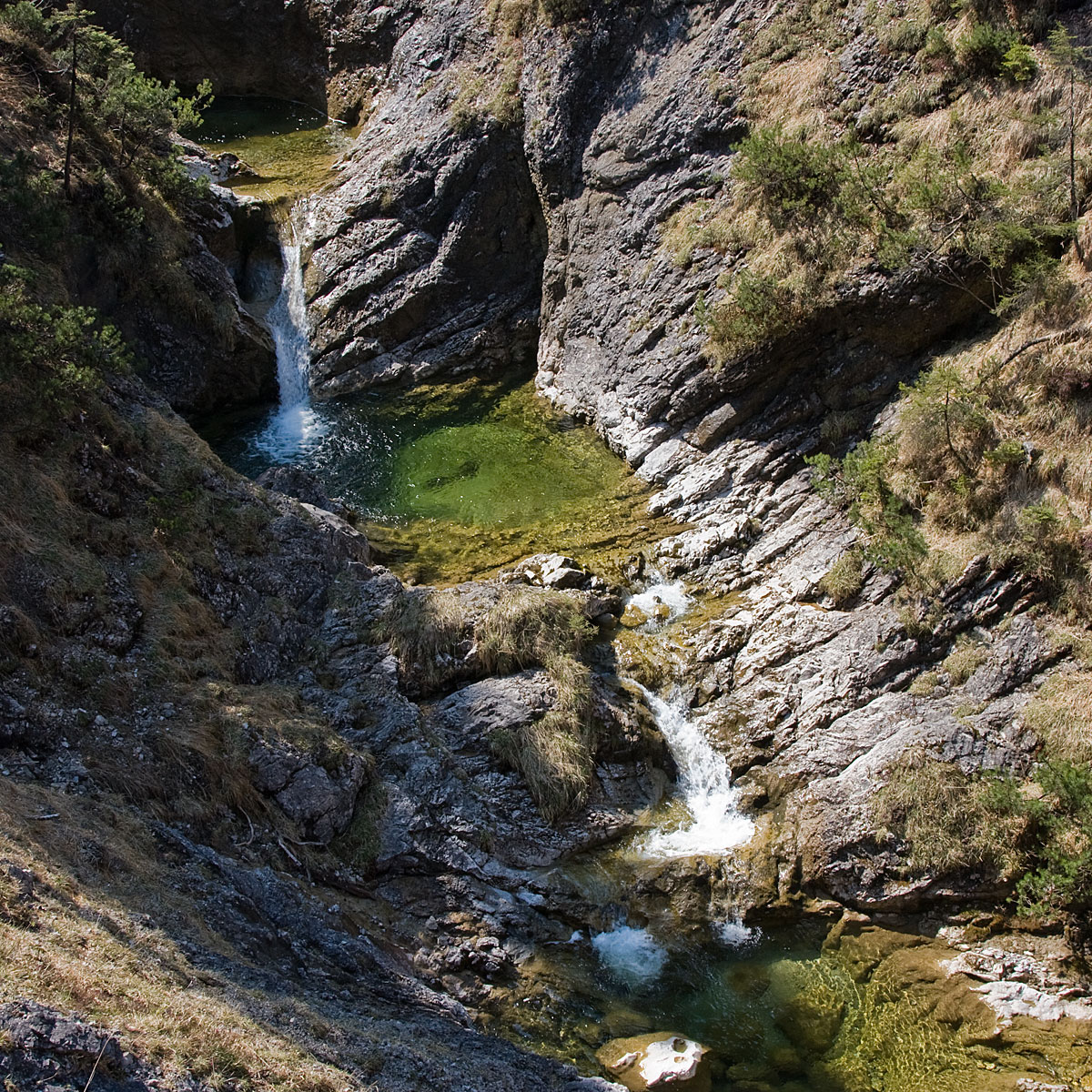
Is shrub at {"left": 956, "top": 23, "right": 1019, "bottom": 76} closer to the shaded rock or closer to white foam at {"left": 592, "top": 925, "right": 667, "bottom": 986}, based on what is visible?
white foam at {"left": 592, "top": 925, "right": 667, "bottom": 986}

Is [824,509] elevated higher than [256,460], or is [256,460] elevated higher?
[256,460]

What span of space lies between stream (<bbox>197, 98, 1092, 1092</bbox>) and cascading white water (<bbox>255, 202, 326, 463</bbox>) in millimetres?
2003

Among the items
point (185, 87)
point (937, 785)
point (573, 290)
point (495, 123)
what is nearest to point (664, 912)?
point (937, 785)

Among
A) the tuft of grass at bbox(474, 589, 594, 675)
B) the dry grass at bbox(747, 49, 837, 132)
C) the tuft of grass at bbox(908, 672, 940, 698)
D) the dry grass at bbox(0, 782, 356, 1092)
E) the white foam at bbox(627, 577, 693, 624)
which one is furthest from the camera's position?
the dry grass at bbox(747, 49, 837, 132)

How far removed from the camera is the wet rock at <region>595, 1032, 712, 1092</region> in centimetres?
858

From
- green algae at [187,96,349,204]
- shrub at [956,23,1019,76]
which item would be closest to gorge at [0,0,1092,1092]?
shrub at [956,23,1019,76]

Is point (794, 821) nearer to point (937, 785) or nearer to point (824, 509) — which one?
point (937, 785)

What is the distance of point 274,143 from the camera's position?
82.3ft

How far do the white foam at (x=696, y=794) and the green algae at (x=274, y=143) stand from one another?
1531 centimetres

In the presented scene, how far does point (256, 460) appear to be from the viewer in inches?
682

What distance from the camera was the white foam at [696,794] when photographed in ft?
36.5

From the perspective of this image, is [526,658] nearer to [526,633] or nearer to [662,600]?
[526,633]

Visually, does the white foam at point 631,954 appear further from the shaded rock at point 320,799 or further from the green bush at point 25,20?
the green bush at point 25,20

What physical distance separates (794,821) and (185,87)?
88.1ft
